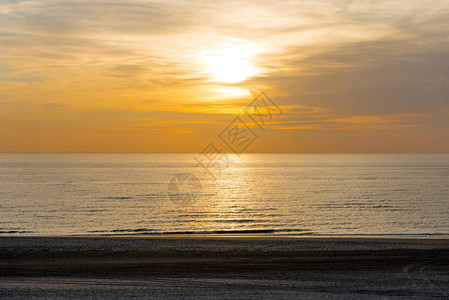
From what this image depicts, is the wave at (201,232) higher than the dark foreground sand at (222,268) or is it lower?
higher

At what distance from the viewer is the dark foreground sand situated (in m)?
17.0

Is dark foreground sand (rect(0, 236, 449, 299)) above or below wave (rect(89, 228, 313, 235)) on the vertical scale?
below

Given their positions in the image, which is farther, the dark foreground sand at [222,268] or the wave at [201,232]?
the wave at [201,232]

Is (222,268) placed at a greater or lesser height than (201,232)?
lesser

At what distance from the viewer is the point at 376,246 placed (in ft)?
88.8

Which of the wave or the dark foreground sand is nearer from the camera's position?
the dark foreground sand

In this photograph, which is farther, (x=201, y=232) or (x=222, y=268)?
(x=201, y=232)

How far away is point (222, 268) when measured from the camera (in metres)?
21.1

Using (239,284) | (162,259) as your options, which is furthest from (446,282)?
(162,259)

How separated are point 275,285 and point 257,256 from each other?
5.78 meters

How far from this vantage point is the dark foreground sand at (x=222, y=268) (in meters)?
17.0

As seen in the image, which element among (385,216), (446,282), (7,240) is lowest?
(446,282)

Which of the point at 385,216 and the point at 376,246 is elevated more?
the point at 385,216

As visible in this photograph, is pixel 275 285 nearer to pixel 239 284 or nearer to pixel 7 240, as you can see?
pixel 239 284
